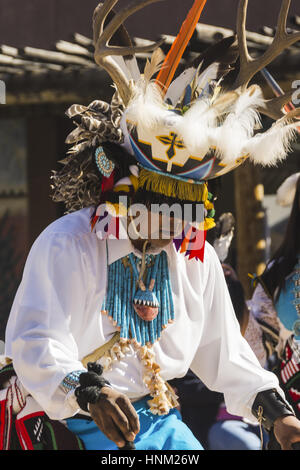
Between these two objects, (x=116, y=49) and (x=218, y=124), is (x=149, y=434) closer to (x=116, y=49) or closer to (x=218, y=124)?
(x=218, y=124)

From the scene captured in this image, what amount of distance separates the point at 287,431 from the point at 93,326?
684mm

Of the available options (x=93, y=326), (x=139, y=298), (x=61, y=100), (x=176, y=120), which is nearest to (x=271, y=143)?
(x=176, y=120)

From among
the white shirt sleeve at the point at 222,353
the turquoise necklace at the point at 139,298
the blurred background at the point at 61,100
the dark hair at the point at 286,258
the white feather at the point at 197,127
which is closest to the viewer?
A: the white feather at the point at 197,127

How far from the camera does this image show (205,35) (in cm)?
616

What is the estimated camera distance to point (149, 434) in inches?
106

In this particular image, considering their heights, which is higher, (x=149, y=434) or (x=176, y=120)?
(x=176, y=120)

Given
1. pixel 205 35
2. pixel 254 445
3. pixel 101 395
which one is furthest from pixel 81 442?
pixel 205 35

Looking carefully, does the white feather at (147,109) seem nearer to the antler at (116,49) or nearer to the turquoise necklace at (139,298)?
the antler at (116,49)

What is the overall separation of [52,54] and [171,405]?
14.9 ft

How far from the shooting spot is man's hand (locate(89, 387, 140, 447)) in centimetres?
221

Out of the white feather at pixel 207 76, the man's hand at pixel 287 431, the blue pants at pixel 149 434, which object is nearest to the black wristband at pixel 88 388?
the blue pants at pixel 149 434

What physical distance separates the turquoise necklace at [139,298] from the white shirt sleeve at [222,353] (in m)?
0.19

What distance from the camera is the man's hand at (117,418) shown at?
7.27 feet

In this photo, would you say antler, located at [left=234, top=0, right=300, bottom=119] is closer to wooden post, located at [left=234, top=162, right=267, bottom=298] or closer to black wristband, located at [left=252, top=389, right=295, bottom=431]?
black wristband, located at [left=252, top=389, right=295, bottom=431]
